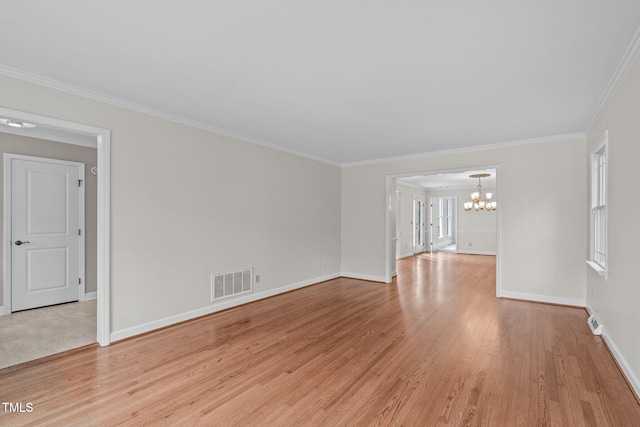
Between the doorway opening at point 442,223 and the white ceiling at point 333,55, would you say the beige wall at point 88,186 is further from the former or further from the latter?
the doorway opening at point 442,223

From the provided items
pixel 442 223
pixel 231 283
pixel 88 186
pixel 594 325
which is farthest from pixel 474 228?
pixel 88 186

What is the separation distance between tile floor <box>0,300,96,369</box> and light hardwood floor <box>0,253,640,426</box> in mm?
283

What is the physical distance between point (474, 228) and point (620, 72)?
944cm

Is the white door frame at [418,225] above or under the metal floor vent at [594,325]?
above

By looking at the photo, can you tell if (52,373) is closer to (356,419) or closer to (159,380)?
(159,380)

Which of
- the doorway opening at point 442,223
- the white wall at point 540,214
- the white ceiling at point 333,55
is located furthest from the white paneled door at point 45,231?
the doorway opening at point 442,223

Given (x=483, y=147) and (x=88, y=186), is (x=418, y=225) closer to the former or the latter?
(x=483, y=147)

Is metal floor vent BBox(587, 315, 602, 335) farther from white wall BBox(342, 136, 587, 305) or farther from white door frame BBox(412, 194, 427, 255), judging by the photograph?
white door frame BBox(412, 194, 427, 255)

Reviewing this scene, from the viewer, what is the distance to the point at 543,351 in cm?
306

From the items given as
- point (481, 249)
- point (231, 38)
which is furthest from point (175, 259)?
point (481, 249)

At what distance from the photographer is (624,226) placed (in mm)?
2625

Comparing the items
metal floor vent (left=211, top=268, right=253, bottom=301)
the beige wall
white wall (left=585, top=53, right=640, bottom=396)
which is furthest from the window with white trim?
the beige wall

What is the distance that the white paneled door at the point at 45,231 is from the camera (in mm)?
4297

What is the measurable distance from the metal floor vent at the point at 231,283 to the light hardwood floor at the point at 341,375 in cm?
31
